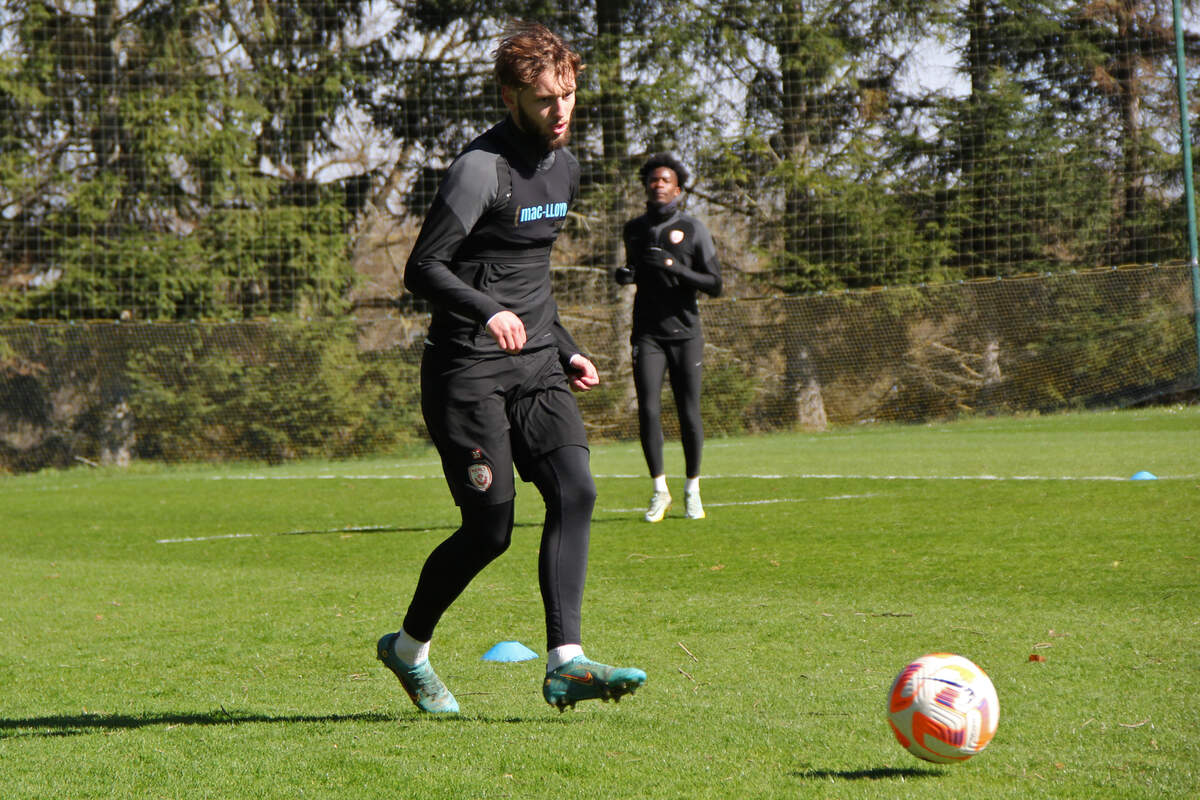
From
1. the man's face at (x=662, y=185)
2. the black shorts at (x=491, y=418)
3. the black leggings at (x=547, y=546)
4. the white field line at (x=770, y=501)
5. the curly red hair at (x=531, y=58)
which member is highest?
the man's face at (x=662, y=185)

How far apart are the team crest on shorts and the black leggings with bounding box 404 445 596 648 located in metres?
0.06

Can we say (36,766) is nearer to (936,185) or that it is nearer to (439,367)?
(439,367)

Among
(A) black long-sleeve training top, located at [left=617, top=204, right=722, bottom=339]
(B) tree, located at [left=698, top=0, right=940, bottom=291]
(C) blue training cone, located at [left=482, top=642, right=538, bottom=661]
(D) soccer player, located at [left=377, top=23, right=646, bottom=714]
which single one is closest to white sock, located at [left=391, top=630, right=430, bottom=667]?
(D) soccer player, located at [left=377, top=23, right=646, bottom=714]

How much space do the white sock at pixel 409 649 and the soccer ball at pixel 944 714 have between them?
1.33 meters

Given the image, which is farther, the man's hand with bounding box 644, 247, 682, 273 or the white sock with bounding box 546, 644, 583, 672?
the man's hand with bounding box 644, 247, 682, 273

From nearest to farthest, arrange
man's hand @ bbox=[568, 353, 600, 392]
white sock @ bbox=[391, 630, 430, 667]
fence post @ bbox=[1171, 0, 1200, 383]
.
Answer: white sock @ bbox=[391, 630, 430, 667], man's hand @ bbox=[568, 353, 600, 392], fence post @ bbox=[1171, 0, 1200, 383]

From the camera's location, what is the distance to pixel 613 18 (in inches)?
876

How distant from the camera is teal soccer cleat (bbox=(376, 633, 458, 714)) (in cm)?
353

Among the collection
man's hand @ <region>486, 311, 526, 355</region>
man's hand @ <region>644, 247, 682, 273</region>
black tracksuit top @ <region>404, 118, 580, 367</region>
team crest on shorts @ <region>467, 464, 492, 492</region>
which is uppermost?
man's hand @ <region>644, 247, 682, 273</region>

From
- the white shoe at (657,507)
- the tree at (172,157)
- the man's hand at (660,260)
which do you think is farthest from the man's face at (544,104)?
the tree at (172,157)

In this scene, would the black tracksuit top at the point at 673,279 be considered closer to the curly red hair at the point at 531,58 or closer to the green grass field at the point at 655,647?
the green grass field at the point at 655,647

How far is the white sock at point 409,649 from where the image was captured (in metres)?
3.56

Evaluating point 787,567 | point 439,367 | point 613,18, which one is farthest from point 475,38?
point 439,367

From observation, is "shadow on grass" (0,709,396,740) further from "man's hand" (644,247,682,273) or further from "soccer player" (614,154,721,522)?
"man's hand" (644,247,682,273)
